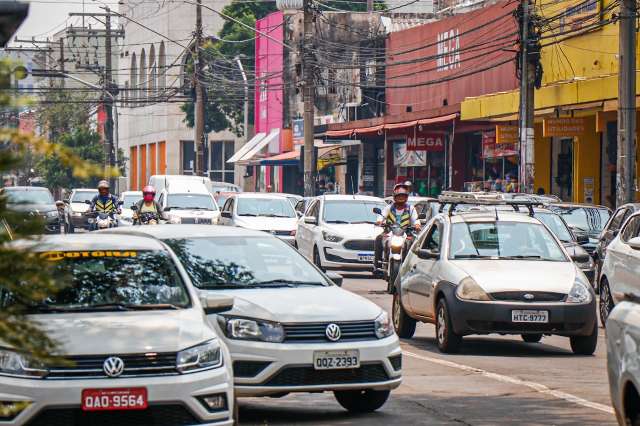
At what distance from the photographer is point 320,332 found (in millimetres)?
10633

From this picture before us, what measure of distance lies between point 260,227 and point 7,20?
1100 inches

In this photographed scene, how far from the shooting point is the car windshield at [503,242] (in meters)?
16.1

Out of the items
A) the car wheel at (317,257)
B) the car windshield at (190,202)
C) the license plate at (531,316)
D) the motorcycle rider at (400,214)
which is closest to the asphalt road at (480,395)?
the license plate at (531,316)

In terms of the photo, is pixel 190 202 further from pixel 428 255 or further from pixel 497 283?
pixel 497 283

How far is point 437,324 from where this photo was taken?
15836mm

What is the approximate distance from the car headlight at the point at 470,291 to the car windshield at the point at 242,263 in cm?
353

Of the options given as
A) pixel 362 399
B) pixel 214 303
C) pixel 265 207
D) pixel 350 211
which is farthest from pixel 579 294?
pixel 265 207

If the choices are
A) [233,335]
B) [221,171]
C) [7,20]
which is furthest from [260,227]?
[221,171]

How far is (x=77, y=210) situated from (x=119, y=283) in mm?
42818

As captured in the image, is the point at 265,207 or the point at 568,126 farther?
the point at 568,126

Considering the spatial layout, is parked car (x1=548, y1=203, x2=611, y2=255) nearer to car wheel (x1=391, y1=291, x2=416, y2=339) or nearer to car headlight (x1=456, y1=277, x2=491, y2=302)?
car wheel (x1=391, y1=291, x2=416, y2=339)

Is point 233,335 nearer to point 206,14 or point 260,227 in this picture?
point 260,227

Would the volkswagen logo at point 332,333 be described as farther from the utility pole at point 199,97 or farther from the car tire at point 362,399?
the utility pole at point 199,97

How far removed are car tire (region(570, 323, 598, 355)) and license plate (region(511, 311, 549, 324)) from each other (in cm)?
68
